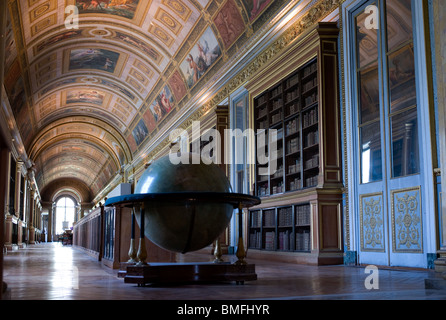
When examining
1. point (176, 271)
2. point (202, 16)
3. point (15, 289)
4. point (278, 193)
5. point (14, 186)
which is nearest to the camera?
point (15, 289)

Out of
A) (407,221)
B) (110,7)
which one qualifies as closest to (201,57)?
(110,7)

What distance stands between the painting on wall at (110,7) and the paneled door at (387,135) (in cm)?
1029

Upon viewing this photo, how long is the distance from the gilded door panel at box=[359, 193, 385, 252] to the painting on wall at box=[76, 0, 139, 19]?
38.8 feet

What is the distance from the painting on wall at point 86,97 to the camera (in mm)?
27073

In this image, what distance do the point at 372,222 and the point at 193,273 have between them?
13.7 feet

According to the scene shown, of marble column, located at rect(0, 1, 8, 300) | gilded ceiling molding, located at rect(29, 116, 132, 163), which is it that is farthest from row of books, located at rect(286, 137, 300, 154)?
gilded ceiling molding, located at rect(29, 116, 132, 163)

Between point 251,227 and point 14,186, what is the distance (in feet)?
53.1

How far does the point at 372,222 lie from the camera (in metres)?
8.24

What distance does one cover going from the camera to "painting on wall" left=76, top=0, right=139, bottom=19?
16875mm

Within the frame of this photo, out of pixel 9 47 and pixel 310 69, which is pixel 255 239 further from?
pixel 9 47

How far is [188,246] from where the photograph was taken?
5.25m

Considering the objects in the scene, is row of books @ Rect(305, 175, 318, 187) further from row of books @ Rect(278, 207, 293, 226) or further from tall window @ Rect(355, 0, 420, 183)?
tall window @ Rect(355, 0, 420, 183)
